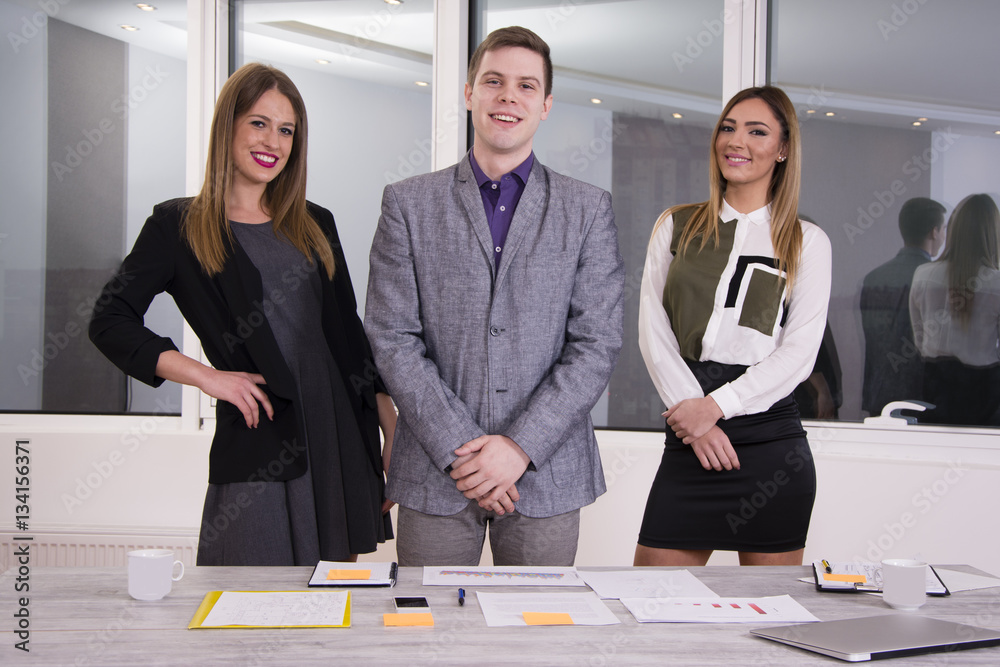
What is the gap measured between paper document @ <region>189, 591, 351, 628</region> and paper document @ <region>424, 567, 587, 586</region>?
0.18 metres

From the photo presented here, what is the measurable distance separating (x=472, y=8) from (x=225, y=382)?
239 cm

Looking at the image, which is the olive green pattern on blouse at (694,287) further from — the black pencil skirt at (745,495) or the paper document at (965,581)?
the paper document at (965,581)

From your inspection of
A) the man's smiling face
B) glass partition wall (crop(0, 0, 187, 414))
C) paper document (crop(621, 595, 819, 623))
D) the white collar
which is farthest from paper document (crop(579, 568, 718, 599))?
glass partition wall (crop(0, 0, 187, 414))

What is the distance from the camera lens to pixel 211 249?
1851 millimetres

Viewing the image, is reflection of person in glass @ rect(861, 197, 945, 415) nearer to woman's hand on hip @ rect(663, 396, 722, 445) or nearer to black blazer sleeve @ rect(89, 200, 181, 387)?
woman's hand on hip @ rect(663, 396, 722, 445)

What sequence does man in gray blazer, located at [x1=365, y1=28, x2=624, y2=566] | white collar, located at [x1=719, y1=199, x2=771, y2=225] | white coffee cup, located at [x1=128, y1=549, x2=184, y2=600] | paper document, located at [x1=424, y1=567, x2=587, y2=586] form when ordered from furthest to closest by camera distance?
white collar, located at [x1=719, y1=199, x2=771, y2=225] → man in gray blazer, located at [x1=365, y1=28, x2=624, y2=566] → paper document, located at [x1=424, y1=567, x2=587, y2=586] → white coffee cup, located at [x1=128, y1=549, x2=184, y2=600]

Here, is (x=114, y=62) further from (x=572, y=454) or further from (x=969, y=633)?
(x=969, y=633)

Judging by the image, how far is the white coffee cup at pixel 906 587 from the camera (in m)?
1.30

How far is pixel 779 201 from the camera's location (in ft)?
7.11

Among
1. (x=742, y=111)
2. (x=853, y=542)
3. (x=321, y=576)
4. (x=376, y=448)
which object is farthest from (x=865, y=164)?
(x=321, y=576)

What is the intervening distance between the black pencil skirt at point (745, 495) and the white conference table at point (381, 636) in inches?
25.8

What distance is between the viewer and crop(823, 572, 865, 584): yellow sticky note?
1.42 meters

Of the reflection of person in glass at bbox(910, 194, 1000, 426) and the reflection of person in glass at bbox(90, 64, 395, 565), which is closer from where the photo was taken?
the reflection of person in glass at bbox(90, 64, 395, 565)

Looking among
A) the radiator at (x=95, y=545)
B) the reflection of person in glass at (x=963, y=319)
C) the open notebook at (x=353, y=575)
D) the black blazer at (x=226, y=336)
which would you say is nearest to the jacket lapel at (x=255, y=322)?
the black blazer at (x=226, y=336)
